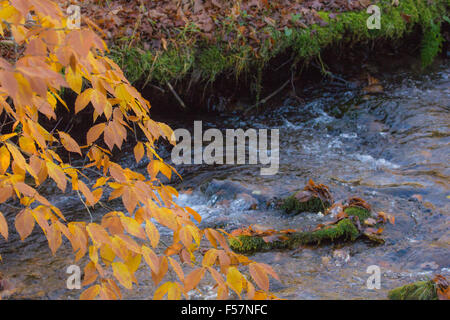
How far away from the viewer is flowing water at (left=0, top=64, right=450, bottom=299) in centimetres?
279

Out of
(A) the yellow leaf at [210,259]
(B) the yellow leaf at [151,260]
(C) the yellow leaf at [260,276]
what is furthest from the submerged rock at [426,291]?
(B) the yellow leaf at [151,260]

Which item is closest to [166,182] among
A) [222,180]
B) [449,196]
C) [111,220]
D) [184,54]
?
[222,180]

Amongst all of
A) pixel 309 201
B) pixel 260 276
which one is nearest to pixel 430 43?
pixel 309 201

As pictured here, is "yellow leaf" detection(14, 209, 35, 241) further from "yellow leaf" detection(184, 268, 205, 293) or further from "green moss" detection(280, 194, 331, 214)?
"green moss" detection(280, 194, 331, 214)

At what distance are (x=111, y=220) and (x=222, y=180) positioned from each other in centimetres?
274

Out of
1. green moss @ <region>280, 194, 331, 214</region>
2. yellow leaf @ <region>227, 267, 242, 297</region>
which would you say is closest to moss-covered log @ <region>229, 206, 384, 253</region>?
green moss @ <region>280, 194, 331, 214</region>

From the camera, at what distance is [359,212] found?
3.45m

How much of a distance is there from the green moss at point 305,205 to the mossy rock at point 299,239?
18.6 inches

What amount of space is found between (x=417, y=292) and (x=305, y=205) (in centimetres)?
148

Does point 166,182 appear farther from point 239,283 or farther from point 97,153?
point 239,283

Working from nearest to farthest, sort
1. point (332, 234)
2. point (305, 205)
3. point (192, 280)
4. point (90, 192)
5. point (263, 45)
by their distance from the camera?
point (192, 280)
point (90, 192)
point (332, 234)
point (305, 205)
point (263, 45)

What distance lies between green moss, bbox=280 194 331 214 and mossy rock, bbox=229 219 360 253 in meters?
0.47

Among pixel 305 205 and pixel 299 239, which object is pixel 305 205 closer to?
pixel 305 205
